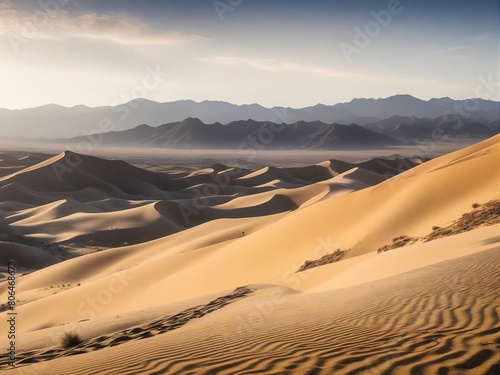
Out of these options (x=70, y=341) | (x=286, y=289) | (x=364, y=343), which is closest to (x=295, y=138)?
(x=286, y=289)

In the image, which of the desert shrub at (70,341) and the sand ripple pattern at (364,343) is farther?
the desert shrub at (70,341)

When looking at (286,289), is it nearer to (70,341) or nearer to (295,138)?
(70,341)

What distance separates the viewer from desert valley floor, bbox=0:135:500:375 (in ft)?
14.2

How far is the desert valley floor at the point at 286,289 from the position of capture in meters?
4.34

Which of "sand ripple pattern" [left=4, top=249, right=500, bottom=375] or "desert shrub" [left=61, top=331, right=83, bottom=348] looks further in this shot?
"desert shrub" [left=61, top=331, right=83, bottom=348]

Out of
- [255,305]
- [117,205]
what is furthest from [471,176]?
[117,205]

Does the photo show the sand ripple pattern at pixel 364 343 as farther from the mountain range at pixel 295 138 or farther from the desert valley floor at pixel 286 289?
the mountain range at pixel 295 138

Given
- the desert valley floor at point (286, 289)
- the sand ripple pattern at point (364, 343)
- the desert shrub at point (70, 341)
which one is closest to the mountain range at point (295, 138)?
the desert valley floor at point (286, 289)

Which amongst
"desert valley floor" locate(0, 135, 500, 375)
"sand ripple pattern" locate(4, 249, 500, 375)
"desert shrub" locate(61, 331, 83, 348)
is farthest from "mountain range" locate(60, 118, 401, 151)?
"sand ripple pattern" locate(4, 249, 500, 375)

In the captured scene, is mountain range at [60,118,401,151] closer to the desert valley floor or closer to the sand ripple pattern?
the desert valley floor

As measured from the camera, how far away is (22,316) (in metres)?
14.1

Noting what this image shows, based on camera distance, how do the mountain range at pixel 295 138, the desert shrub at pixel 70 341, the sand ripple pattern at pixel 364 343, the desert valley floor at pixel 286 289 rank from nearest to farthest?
the sand ripple pattern at pixel 364 343, the desert valley floor at pixel 286 289, the desert shrub at pixel 70 341, the mountain range at pixel 295 138

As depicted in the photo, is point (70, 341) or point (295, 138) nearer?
point (70, 341)

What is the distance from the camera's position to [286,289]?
34.5ft
